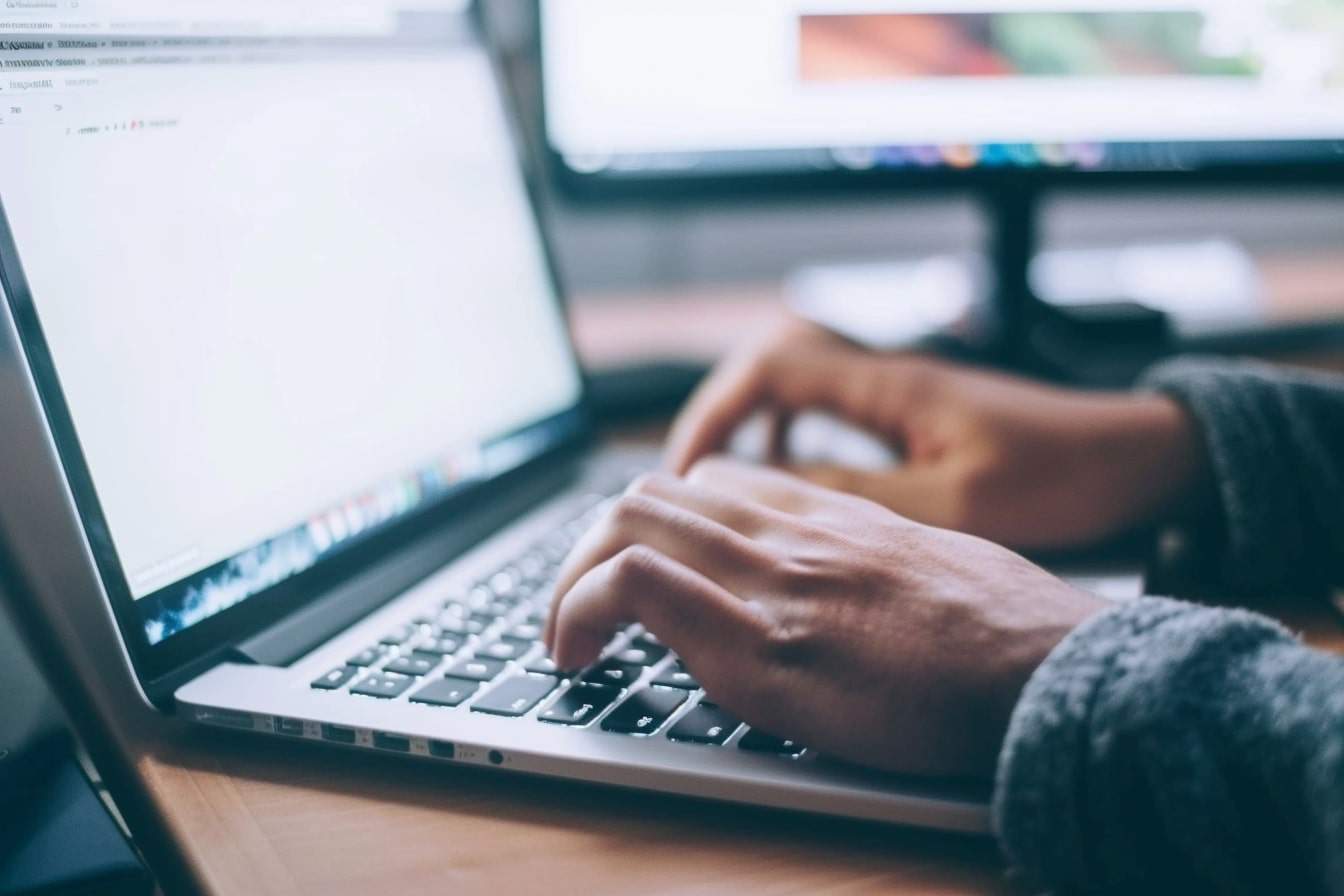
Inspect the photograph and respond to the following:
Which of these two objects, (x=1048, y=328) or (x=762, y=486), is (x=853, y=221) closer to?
(x=1048, y=328)

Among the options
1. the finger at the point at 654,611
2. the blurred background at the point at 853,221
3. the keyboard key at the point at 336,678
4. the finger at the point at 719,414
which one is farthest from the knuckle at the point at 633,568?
the blurred background at the point at 853,221

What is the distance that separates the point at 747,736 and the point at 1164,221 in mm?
1165

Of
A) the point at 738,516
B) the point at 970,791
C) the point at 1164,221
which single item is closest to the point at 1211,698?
the point at 970,791

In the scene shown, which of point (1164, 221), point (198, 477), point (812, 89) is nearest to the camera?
point (198, 477)

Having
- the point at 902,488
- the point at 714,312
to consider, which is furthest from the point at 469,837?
the point at 714,312

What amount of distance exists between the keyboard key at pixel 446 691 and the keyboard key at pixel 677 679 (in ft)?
0.21

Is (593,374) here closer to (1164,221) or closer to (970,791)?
(970,791)

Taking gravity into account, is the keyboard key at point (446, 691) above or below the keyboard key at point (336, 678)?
below

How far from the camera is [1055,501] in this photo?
56 centimetres

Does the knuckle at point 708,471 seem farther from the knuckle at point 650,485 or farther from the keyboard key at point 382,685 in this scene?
the keyboard key at point 382,685

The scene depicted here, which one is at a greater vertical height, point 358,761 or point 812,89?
point 812,89

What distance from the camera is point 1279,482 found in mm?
524

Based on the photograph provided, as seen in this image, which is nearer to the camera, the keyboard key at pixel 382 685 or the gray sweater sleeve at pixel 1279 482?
the keyboard key at pixel 382 685

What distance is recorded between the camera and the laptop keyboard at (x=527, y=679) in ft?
1.27
